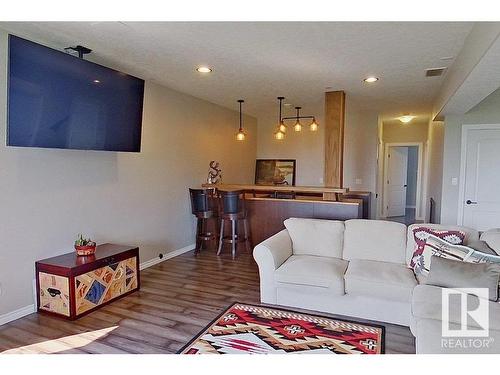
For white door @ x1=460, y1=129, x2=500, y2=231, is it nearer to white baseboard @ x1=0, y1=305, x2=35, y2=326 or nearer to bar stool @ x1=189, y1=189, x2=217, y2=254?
bar stool @ x1=189, y1=189, x2=217, y2=254

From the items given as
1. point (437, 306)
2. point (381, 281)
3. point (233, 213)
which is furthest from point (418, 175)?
point (437, 306)

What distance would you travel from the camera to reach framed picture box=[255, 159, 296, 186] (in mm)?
8023

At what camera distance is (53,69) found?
2.98 m

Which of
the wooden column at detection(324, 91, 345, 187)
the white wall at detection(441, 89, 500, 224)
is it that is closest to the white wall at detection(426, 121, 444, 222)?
the white wall at detection(441, 89, 500, 224)

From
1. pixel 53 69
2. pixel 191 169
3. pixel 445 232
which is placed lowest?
pixel 445 232

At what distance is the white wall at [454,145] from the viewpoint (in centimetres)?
496

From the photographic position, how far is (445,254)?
2902mm

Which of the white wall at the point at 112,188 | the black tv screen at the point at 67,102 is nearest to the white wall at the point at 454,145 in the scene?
the white wall at the point at 112,188

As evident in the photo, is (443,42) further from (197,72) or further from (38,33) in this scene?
(38,33)

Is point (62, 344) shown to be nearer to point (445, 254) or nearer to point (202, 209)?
point (202, 209)

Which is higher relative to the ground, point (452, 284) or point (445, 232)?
point (445, 232)

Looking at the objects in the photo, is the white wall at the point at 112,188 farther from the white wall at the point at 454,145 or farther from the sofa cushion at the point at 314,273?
the white wall at the point at 454,145

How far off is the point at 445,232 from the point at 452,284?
77 centimetres
